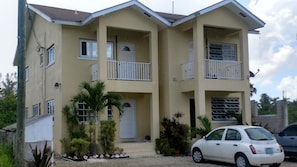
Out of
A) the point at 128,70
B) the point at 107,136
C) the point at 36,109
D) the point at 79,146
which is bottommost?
the point at 79,146

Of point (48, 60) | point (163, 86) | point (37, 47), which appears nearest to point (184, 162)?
point (163, 86)

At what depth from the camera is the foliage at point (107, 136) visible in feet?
58.9

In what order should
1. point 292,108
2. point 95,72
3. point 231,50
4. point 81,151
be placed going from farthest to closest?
point 292,108 < point 231,50 < point 95,72 < point 81,151

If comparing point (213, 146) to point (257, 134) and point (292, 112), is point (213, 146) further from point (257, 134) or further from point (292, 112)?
point (292, 112)

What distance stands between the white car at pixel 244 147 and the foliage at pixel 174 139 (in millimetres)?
3904

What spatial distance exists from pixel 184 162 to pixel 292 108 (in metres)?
21.3

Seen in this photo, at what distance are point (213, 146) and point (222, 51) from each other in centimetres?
928

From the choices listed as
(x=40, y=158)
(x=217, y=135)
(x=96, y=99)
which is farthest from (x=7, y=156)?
(x=217, y=135)

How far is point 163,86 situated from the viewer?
21.3 meters

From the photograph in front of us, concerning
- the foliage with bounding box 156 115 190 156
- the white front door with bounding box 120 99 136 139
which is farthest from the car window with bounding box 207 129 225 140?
the white front door with bounding box 120 99 136 139

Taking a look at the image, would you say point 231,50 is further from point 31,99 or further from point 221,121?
point 31,99

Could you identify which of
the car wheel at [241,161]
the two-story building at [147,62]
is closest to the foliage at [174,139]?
the two-story building at [147,62]

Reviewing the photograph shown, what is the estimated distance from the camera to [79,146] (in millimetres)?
17109

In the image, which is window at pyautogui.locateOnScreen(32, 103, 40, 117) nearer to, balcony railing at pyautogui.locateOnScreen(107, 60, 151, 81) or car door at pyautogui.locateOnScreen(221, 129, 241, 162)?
balcony railing at pyautogui.locateOnScreen(107, 60, 151, 81)
